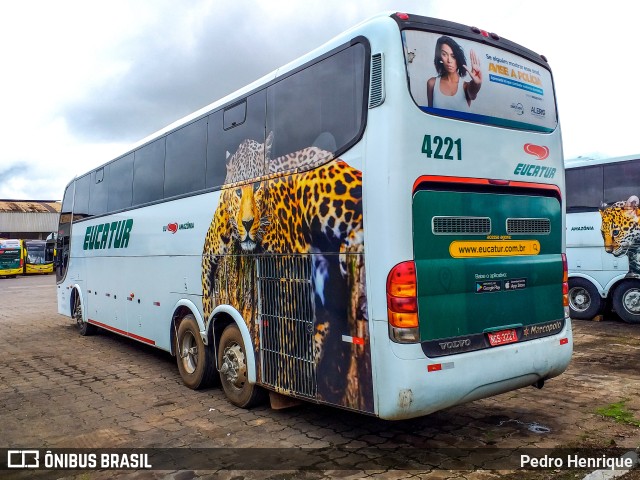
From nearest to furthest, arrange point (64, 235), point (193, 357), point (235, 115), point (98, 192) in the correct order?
1. point (235, 115)
2. point (193, 357)
3. point (98, 192)
4. point (64, 235)

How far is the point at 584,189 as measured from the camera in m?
13.0

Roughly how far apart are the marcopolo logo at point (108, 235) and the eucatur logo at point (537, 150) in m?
6.43

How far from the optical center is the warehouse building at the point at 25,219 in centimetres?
5400

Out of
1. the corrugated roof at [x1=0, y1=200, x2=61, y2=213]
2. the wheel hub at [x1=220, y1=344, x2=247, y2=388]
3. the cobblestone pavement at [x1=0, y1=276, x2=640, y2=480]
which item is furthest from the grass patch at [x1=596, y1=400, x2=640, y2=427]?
the corrugated roof at [x1=0, y1=200, x2=61, y2=213]

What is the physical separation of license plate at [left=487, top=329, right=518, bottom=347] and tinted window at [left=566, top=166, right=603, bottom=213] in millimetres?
9062

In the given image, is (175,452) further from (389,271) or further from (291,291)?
(389,271)

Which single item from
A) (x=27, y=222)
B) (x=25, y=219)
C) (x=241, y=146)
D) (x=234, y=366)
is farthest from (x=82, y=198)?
(x=27, y=222)

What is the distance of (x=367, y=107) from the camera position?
449 centimetres

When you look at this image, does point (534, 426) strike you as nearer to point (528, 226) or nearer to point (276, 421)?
point (528, 226)

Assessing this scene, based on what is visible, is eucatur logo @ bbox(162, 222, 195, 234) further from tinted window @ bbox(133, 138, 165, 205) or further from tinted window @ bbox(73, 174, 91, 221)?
tinted window @ bbox(73, 174, 91, 221)

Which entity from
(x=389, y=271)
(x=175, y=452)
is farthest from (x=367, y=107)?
(x=175, y=452)

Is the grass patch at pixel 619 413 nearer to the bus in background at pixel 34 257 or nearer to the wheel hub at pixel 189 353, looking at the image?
the wheel hub at pixel 189 353

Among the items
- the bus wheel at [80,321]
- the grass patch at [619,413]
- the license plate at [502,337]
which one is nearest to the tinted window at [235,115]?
the license plate at [502,337]

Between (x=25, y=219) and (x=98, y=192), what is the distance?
166 ft
